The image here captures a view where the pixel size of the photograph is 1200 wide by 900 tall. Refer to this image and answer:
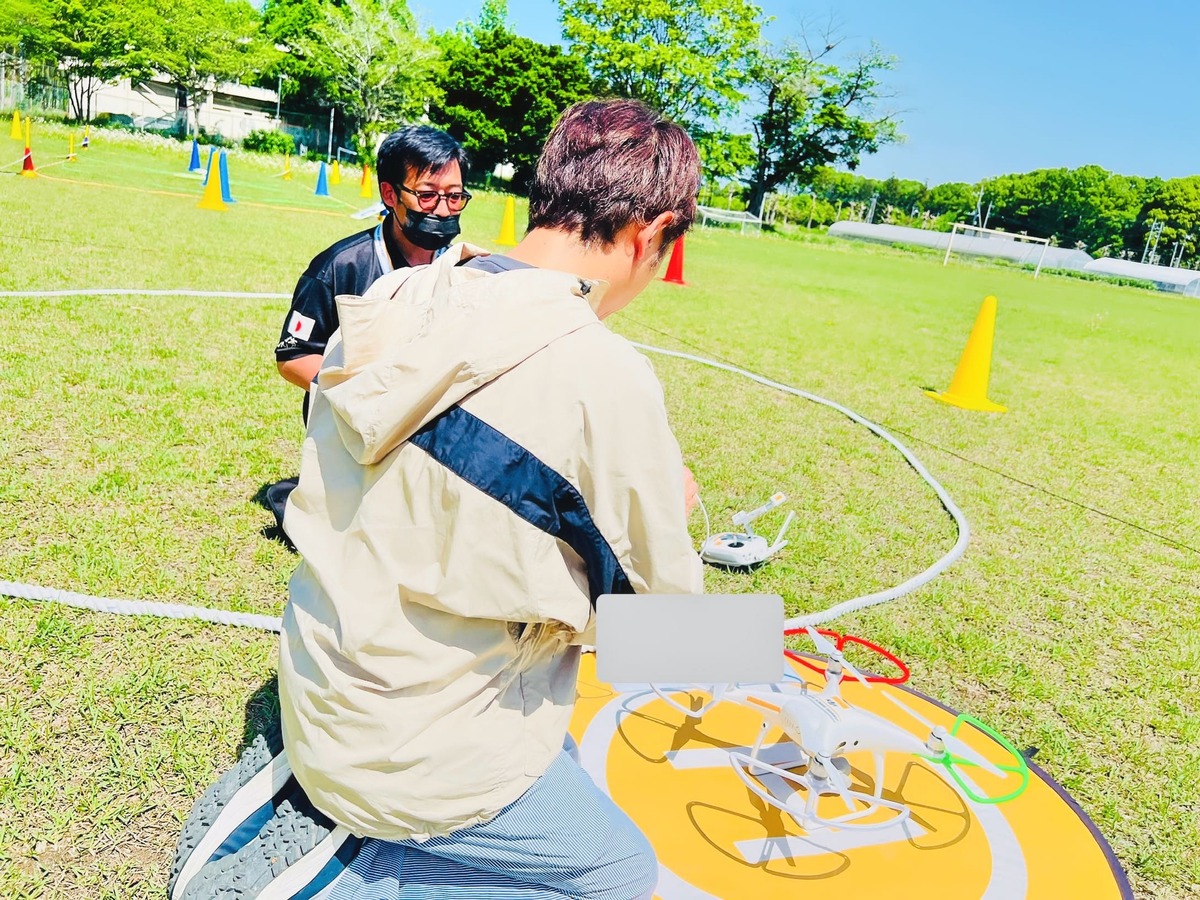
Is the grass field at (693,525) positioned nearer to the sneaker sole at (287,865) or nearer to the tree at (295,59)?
the sneaker sole at (287,865)

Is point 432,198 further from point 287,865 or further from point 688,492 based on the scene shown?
point 287,865

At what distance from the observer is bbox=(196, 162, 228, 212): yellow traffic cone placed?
15720mm

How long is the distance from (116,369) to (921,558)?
17.6ft

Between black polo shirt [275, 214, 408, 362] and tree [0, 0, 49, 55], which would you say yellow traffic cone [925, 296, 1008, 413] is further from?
tree [0, 0, 49, 55]

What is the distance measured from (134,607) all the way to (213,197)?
14.7 meters

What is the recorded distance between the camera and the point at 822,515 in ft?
17.2

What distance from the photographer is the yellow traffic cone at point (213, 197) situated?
15720 millimetres

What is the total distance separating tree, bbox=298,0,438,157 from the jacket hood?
4987cm

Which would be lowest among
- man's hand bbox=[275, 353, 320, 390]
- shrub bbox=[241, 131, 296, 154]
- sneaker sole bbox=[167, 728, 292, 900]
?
sneaker sole bbox=[167, 728, 292, 900]

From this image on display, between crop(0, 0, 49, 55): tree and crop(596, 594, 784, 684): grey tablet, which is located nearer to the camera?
crop(596, 594, 784, 684): grey tablet

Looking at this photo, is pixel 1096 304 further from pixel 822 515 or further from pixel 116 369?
pixel 116 369

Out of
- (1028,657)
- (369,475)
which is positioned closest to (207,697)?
(369,475)

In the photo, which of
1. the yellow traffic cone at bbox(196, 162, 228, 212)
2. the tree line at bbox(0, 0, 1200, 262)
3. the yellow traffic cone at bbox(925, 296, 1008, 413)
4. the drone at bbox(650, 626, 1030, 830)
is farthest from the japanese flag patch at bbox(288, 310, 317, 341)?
the tree line at bbox(0, 0, 1200, 262)

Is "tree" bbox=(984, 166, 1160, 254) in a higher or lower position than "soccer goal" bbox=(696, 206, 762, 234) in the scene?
higher
